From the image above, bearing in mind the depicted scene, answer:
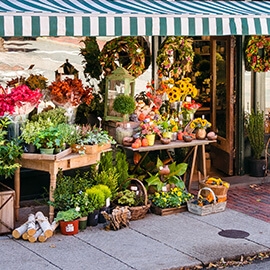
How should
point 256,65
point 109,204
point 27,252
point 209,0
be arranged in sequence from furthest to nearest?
1. point 256,65
2. point 209,0
3. point 109,204
4. point 27,252

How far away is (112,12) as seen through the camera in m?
8.95

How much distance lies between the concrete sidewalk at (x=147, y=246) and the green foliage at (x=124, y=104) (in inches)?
60.0

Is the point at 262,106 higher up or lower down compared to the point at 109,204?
higher up

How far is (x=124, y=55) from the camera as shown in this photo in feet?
35.6

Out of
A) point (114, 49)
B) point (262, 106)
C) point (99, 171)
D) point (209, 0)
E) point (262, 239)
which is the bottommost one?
point (262, 239)

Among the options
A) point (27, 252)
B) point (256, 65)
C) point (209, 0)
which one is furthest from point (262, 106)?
point (27, 252)

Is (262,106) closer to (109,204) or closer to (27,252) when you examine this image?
(109,204)

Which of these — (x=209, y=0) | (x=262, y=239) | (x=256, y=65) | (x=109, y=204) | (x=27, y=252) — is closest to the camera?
(x=27, y=252)

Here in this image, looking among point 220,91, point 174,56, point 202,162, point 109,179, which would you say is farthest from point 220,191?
point 220,91

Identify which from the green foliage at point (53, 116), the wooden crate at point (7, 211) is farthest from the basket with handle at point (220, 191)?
the wooden crate at point (7, 211)

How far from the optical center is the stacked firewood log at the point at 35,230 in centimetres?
869

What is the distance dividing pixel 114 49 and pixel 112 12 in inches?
71.7

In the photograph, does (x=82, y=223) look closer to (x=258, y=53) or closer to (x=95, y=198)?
(x=95, y=198)

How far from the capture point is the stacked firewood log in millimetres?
8688
